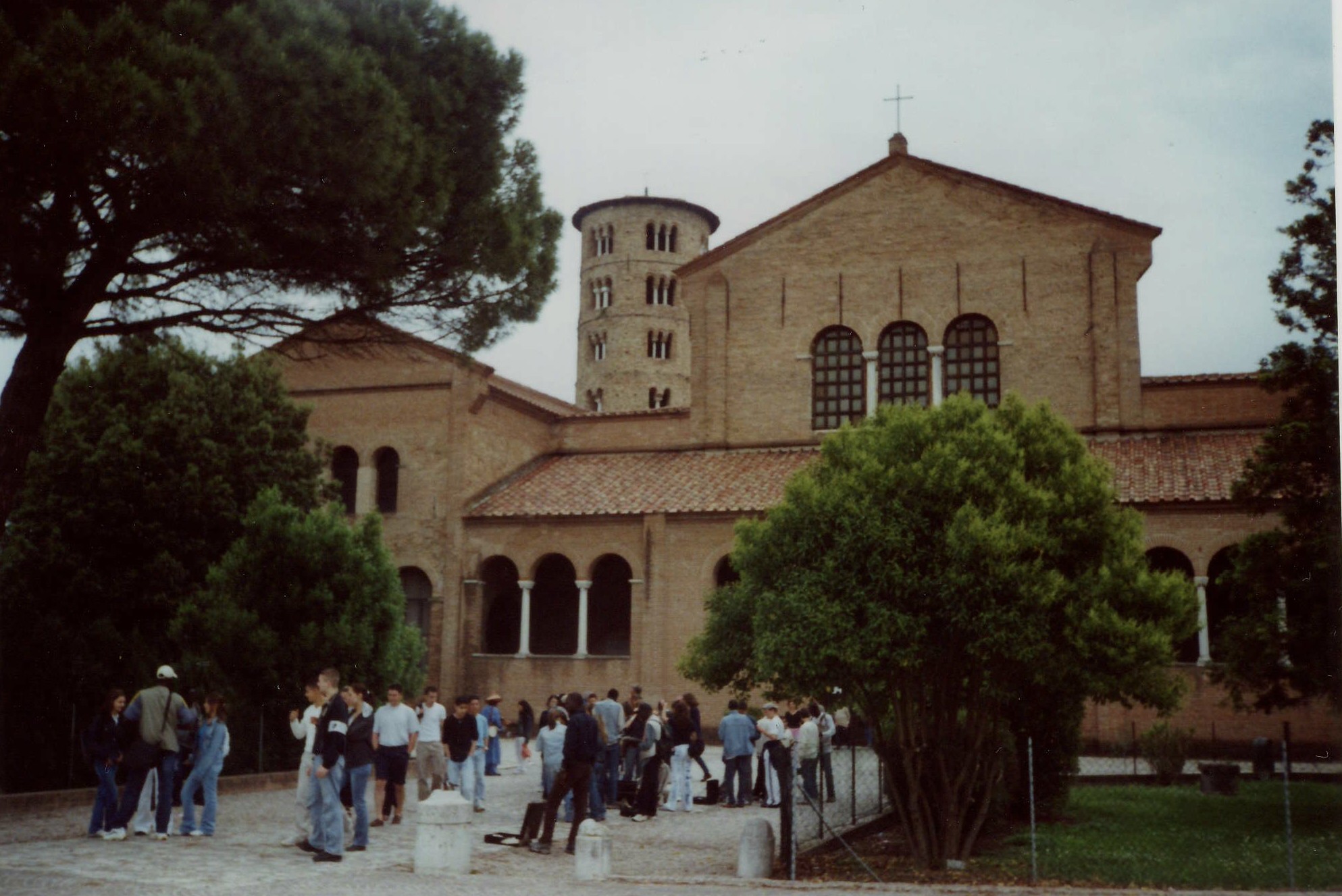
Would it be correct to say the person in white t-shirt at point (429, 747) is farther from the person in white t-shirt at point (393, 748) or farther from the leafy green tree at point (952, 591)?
the leafy green tree at point (952, 591)

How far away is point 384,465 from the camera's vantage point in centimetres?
3161

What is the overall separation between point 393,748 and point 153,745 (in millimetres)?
2514

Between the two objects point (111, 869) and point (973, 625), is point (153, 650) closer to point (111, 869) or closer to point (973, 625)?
point (111, 869)

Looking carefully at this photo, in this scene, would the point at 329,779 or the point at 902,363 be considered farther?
the point at 902,363

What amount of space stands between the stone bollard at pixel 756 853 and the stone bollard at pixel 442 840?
2369 mm

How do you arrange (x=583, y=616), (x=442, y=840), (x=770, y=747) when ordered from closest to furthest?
(x=442, y=840) → (x=770, y=747) → (x=583, y=616)

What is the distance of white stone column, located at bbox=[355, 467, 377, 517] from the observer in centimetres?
3103

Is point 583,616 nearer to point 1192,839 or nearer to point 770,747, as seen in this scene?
point 770,747

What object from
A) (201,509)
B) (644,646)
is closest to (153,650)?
(201,509)

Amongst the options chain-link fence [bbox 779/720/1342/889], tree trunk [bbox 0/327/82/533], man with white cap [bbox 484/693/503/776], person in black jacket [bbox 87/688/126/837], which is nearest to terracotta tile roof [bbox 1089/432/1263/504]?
chain-link fence [bbox 779/720/1342/889]

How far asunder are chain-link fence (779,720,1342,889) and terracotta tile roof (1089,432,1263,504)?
189 inches

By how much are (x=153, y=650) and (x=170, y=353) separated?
697 centimetres

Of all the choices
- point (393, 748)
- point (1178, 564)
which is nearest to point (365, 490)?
point (393, 748)

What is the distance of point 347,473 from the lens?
31875mm
